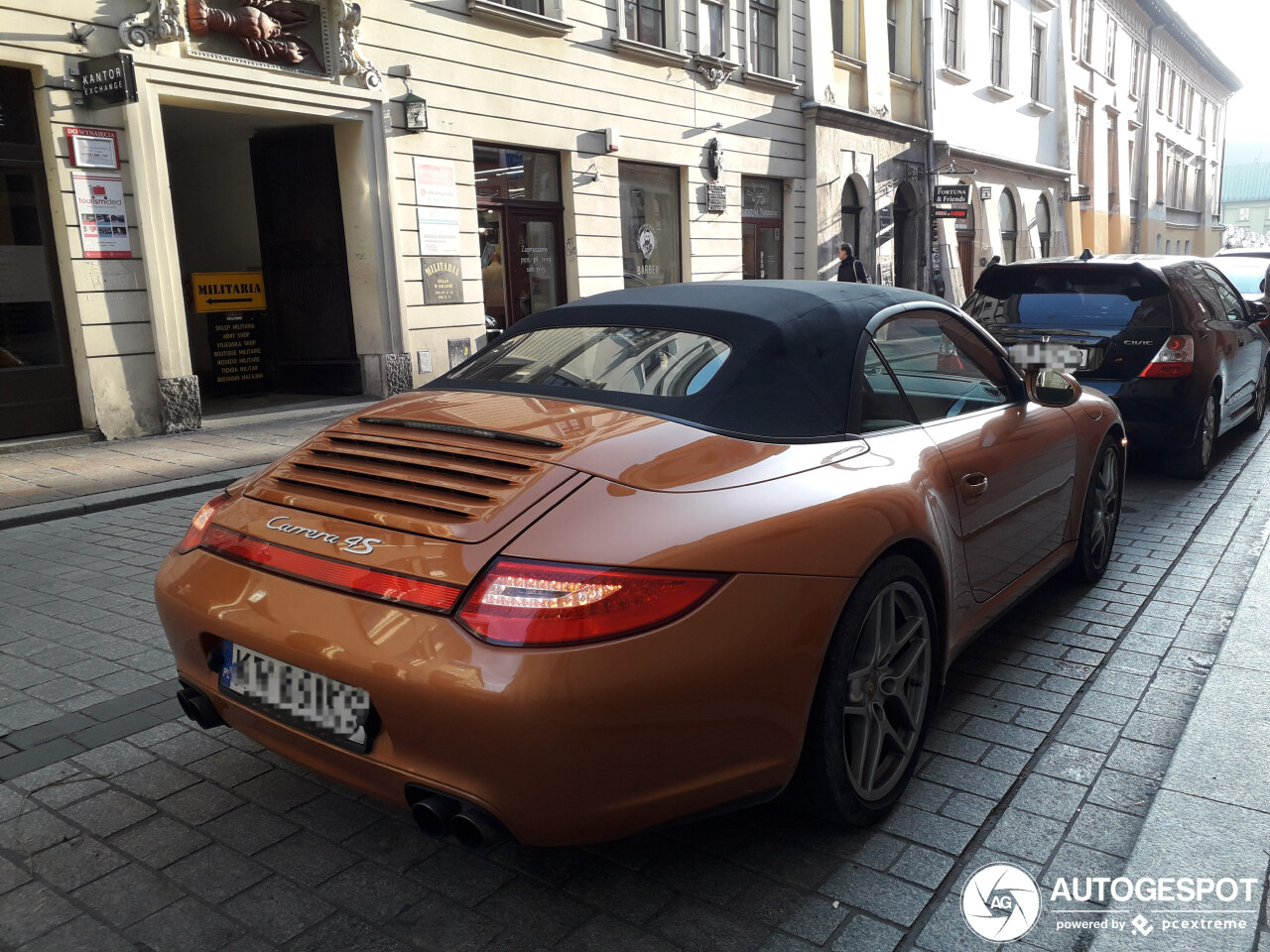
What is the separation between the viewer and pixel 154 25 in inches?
367

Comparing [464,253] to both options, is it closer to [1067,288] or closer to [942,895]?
[1067,288]

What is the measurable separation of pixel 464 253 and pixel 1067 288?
7.87 m

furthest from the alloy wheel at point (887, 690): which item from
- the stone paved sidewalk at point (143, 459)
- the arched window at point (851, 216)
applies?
the arched window at point (851, 216)

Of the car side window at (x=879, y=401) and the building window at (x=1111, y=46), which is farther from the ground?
the building window at (x=1111, y=46)

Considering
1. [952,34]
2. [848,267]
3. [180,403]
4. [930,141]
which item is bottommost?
[180,403]

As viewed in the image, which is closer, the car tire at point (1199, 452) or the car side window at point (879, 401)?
the car side window at point (879, 401)

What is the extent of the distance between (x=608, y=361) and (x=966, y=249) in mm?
26110

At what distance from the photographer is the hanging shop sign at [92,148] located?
29.2 feet

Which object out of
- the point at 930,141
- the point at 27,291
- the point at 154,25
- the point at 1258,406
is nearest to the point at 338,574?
the point at 27,291

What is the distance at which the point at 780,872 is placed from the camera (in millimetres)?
2459

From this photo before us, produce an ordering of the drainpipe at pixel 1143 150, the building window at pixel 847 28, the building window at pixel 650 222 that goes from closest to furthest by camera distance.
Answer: the building window at pixel 650 222, the building window at pixel 847 28, the drainpipe at pixel 1143 150

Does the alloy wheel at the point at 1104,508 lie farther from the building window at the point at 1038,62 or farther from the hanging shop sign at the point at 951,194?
the building window at the point at 1038,62

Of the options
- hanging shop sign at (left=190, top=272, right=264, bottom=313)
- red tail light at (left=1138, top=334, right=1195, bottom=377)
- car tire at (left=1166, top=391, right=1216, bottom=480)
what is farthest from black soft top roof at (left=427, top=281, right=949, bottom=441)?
hanging shop sign at (left=190, top=272, right=264, bottom=313)

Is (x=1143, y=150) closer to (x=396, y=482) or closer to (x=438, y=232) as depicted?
(x=438, y=232)
